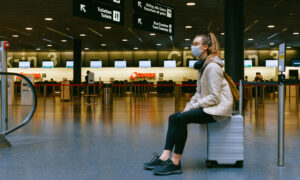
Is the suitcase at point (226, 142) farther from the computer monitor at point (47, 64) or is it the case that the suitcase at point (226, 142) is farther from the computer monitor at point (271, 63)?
the computer monitor at point (47, 64)

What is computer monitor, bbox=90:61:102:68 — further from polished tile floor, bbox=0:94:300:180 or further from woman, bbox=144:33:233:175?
woman, bbox=144:33:233:175

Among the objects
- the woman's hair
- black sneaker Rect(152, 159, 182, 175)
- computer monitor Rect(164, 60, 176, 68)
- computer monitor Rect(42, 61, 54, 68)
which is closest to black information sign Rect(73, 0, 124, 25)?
the woman's hair

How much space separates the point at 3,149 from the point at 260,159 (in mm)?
3294

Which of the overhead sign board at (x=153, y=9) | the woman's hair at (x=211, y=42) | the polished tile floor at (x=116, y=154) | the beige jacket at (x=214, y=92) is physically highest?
the overhead sign board at (x=153, y=9)

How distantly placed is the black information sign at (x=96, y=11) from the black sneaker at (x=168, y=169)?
4178mm

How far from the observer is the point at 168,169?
315 centimetres

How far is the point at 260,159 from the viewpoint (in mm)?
3734

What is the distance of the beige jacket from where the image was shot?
3311 mm

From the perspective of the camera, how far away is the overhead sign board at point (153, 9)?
26.1 ft

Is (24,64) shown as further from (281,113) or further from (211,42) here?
(281,113)

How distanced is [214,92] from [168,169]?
0.90 metres

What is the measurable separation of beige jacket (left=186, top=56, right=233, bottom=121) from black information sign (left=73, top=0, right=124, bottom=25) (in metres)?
3.79

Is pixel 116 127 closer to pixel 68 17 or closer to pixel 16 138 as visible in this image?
pixel 16 138

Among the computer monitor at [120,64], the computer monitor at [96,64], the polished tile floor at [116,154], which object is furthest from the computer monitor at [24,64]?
the polished tile floor at [116,154]
